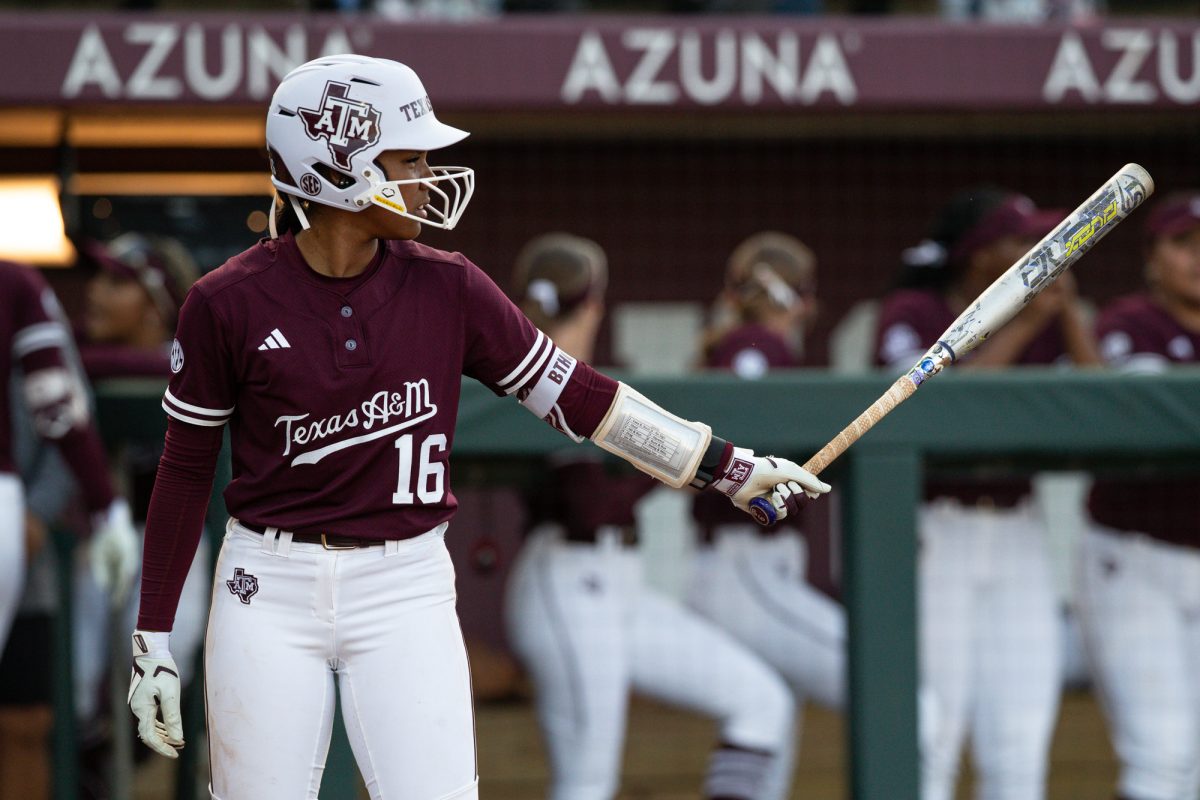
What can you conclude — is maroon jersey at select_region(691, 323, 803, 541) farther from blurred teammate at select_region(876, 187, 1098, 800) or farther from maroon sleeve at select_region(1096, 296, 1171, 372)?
maroon sleeve at select_region(1096, 296, 1171, 372)

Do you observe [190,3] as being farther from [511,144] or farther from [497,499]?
[497,499]

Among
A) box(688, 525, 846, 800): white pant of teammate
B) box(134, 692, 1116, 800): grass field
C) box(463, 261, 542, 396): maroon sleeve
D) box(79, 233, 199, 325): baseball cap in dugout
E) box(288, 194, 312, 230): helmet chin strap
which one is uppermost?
box(79, 233, 199, 325): baseball cap in dugout

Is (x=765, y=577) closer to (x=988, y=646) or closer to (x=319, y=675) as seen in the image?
(x=988, y=646)

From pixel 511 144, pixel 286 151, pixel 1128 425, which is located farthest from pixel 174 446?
pixel 511 144

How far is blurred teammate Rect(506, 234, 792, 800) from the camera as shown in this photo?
362cm

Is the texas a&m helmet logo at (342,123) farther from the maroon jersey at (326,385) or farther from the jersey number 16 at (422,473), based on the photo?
the jersey number 16 at (422,473)

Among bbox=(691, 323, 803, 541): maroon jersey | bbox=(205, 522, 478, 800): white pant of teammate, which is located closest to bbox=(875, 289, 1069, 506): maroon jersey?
bbox=(691, 323, 803, 541): maroon jersey

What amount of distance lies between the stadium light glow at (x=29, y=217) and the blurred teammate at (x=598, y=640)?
359 centimetres

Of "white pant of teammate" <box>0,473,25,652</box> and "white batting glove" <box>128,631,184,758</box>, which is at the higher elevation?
"white pant of teammate" <box>0,473,25,652</box>

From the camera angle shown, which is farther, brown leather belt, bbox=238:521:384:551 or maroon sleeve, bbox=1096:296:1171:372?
maroon sleeve, bbox=1096:296:1171:372

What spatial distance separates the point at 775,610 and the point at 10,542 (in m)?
1.87

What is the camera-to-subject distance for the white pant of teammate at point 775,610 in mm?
3869

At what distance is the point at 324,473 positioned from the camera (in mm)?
2311

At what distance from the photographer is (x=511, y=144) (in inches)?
274
